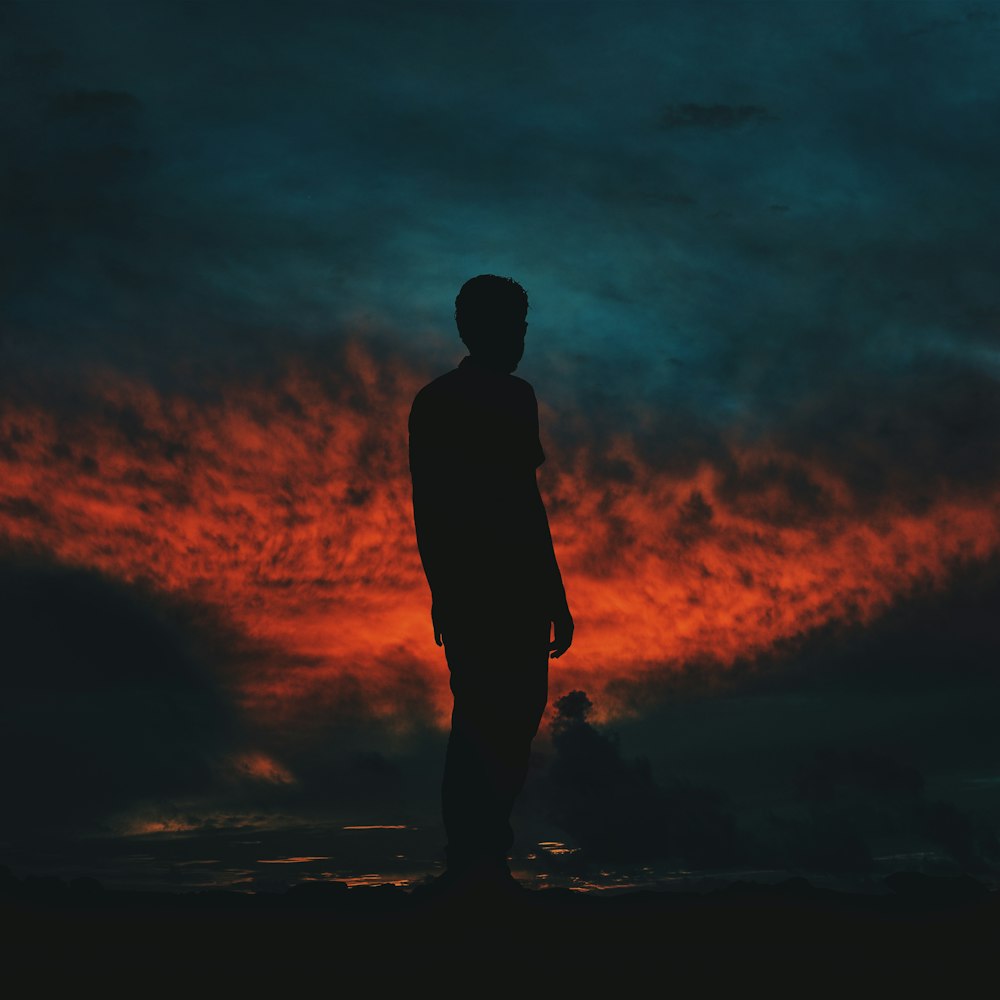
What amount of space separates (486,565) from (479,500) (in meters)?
0.53

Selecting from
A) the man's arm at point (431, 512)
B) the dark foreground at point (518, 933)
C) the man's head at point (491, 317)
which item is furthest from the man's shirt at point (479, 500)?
the dark foreground at point (518, 933)

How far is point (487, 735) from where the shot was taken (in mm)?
9203

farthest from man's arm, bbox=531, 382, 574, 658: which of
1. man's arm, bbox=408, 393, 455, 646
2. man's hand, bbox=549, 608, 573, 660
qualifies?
man's arm, bbox=408, 393, 455, 646

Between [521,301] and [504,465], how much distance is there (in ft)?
4.76

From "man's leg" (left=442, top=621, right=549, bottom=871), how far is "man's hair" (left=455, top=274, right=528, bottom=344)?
2.53m

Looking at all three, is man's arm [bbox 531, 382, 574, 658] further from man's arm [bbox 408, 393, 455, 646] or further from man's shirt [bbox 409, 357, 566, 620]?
man's arm [bbox 408, 393, 455, 646]

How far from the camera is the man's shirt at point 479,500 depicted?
31.2ft

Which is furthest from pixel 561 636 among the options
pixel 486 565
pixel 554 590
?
pixel 486 565

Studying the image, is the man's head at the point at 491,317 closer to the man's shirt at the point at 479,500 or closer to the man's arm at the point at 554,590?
the man's shirt at the point at 479,500

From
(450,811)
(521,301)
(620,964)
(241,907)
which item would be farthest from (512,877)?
Answer: (521,301)

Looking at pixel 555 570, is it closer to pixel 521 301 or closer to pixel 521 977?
pixel 521 301

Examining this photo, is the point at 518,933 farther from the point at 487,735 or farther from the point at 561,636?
the point at 561,636

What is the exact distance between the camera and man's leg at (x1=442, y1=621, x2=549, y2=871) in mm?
9094

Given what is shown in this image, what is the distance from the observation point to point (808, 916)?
25.8ft
